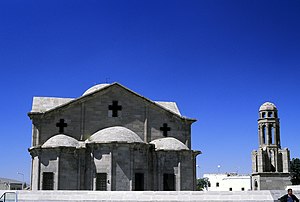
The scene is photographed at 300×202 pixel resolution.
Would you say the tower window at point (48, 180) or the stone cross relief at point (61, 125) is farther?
the stone cross relief at point (61, 125)

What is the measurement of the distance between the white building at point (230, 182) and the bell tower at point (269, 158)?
4344cm

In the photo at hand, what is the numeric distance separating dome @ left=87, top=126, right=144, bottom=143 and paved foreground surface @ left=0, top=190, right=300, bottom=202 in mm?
11023

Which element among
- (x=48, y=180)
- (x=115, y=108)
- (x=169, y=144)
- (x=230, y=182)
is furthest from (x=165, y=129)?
(x=230, y=182)

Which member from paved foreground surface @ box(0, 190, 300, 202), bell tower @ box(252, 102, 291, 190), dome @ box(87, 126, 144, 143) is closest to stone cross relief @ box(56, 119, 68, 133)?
dome @ box(87, 126, 144, 143)

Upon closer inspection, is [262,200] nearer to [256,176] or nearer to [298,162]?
[256,176]

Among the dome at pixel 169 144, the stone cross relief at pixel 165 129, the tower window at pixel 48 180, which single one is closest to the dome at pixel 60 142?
the tower window at pixel 48 180

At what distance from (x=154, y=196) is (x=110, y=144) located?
1151cm

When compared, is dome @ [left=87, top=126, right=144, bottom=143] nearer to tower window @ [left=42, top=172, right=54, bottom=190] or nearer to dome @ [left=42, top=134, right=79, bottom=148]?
dome @ [left=42, top=134, right=79, bottom=148]

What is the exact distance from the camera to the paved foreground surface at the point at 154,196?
20.4 metres

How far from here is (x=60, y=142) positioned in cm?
3250

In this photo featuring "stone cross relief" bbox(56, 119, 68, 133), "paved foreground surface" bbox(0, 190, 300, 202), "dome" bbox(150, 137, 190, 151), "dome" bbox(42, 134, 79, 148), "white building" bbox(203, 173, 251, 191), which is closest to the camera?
"paved foreground surface" bbox(0, 190, 300, 202)

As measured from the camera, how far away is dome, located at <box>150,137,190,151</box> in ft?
112

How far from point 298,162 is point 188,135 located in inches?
2160

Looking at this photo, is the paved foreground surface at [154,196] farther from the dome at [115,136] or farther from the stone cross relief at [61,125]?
the stone cross relief at [61,125]
